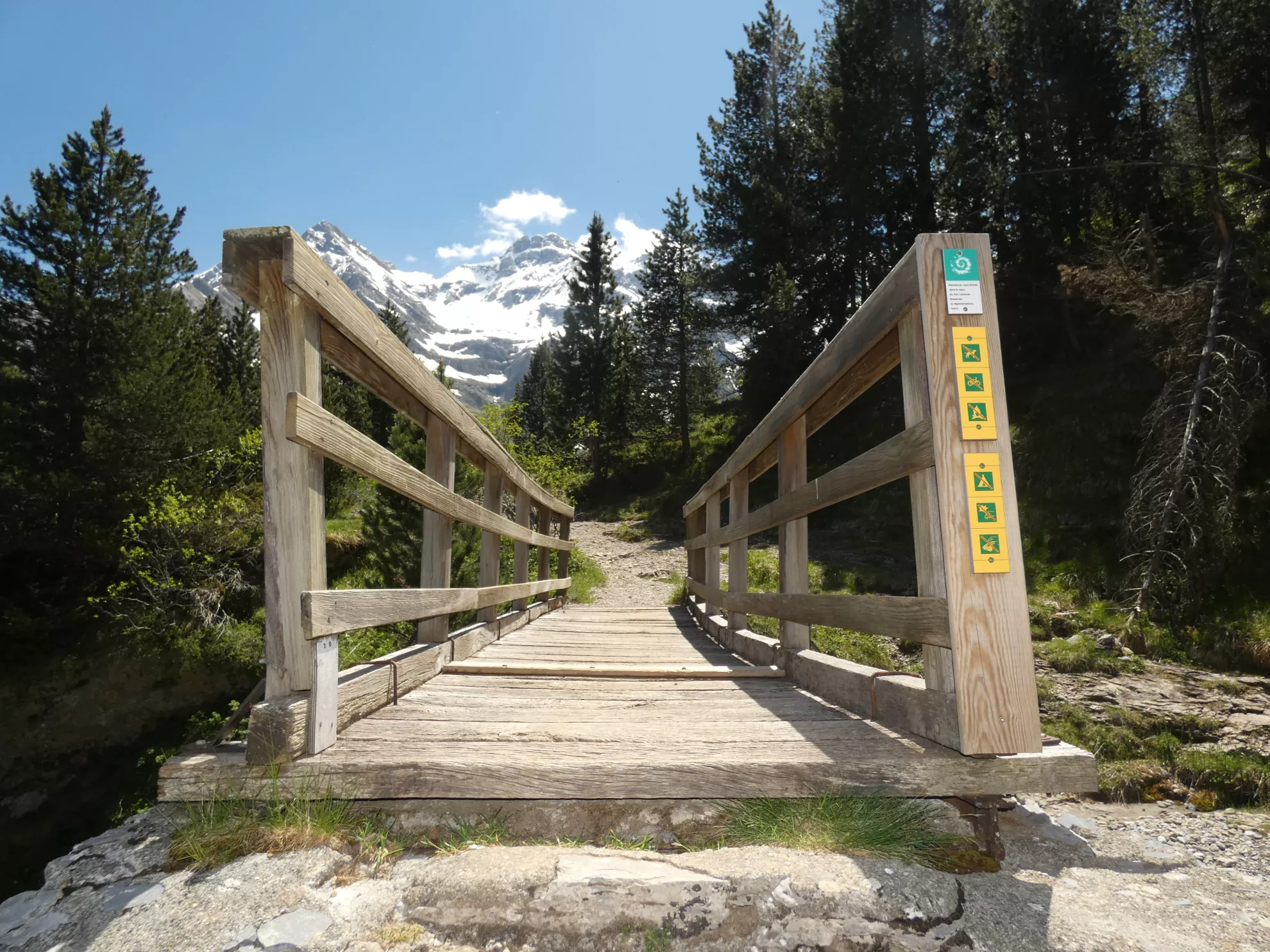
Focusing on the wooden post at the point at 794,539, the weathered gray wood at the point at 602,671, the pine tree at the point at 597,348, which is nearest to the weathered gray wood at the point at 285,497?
the weathered gray wood at the point at 602,671

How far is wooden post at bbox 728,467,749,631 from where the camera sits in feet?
15.0

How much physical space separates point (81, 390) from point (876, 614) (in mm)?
18158

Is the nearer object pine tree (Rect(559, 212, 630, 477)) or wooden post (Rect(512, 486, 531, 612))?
wooden post (Rect(512, 486, 531, 612))

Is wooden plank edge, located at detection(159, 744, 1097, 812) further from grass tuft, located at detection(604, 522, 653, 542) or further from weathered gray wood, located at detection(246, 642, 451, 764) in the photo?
grass tuft, located at detection(604, 522, 653, 542)

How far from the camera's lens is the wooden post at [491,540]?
173 inches

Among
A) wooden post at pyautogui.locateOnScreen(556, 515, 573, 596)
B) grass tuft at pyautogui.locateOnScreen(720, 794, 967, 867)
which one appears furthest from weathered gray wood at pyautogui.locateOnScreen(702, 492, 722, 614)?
→ grass tuft at pyautogui.locateOnScreen(720, 794, 967, 867)

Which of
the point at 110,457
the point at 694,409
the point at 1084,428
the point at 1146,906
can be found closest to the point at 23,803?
the point at 110,457

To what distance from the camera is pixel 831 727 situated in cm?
226

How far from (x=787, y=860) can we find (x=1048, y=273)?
20.7m

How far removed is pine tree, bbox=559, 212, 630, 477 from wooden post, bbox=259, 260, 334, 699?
27.3 meters

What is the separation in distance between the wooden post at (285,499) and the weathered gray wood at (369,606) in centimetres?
6

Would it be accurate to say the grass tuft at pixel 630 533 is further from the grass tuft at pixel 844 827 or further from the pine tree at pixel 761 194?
the grass tuft at pixel 844 827

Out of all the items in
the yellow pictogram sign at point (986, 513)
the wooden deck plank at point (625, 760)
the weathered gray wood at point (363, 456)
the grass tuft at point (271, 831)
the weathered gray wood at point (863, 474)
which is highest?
the weathered gray wood at point (363, 456)

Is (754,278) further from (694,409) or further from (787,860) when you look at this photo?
(787,860)
